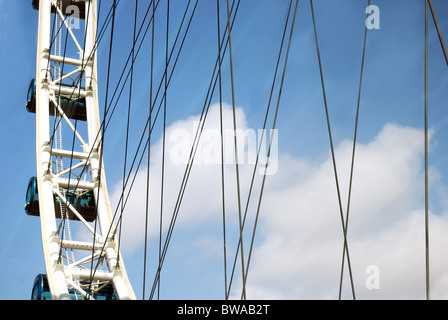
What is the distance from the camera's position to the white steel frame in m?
19.0

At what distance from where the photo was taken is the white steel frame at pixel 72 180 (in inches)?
749

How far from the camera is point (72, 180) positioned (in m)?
22.4

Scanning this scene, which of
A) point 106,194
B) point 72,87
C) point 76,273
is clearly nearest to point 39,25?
point 72,87

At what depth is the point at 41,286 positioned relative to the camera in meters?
18.9
